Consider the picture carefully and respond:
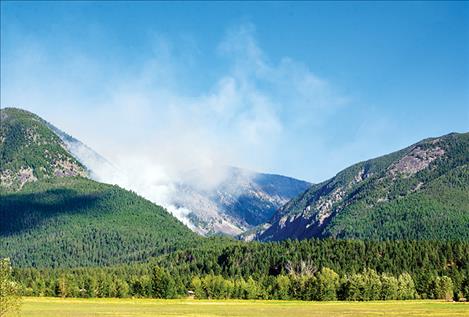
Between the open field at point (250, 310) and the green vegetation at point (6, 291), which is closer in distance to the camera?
the green vegetation at point (6, 291)

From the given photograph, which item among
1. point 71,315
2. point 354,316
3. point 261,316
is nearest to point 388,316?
point 354,316

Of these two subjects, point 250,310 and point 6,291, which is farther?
point 250,310

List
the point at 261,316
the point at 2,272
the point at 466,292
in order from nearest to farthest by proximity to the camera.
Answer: the point at 2,272 → the point at 261,316 → the point at 466,292

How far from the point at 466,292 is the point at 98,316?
129878 millimetres

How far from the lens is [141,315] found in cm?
11775

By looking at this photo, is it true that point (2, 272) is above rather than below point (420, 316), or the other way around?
above

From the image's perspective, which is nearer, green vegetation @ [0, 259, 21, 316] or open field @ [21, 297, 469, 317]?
green vegetation @ [0, 259, 21, 316]

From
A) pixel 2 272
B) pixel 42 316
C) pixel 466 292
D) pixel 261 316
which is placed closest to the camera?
pixel 2 272

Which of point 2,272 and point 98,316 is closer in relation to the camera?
point 2,272

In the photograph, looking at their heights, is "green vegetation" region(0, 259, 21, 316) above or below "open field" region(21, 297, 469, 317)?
above

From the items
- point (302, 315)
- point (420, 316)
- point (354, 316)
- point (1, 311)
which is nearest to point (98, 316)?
point (1, 311)

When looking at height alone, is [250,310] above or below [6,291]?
below

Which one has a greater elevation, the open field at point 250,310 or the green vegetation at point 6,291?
the green vegetation at point 6,291

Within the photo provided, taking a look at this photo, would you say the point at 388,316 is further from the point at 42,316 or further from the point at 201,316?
the point at 42,316
